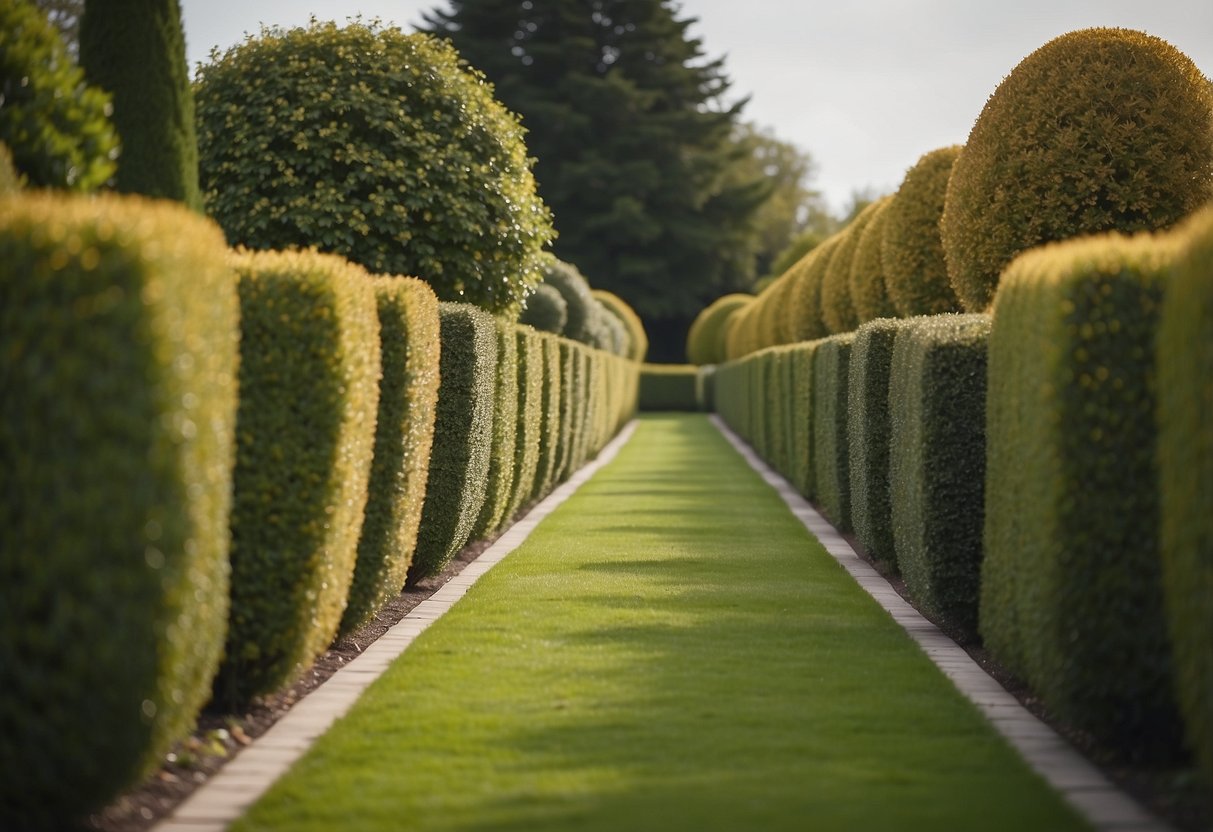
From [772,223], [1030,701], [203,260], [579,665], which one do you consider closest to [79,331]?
[203,260]

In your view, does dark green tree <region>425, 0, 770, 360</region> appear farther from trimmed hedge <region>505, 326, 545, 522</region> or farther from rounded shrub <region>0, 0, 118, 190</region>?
rounded shrub <region>0, 0, 118, 190</region>

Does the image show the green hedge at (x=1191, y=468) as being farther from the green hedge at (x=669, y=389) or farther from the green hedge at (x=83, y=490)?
the green hedge at (x=669, y=389)

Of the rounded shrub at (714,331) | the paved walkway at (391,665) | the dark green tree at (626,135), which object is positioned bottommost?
the paved walkway at (391,665)

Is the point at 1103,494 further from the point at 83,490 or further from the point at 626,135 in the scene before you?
the point at 626,135

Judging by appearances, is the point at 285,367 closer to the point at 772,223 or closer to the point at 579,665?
the point at 579,665

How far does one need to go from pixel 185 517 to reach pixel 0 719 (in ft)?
2.74

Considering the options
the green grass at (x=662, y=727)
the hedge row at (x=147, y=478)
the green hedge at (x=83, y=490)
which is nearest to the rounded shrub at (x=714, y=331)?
the green grass at (x=662, y=727)

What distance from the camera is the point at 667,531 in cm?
1392

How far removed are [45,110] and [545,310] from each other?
19.5 m

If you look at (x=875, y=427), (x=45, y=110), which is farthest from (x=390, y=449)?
(x=875, y=427)

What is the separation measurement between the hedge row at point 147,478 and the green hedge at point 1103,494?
10.5 ft

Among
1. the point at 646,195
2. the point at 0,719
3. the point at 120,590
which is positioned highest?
the point at 646,195

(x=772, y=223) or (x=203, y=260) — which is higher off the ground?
(x=772, y=223)

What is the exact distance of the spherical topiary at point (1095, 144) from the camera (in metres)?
10.8
